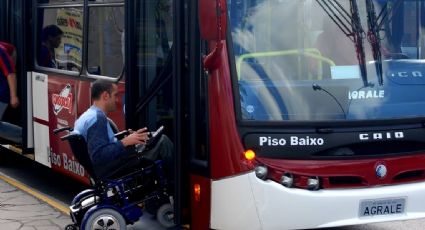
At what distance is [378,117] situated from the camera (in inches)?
227

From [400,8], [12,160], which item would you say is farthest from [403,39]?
[12,160]

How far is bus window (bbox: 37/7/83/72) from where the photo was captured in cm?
785

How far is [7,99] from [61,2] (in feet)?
5.79

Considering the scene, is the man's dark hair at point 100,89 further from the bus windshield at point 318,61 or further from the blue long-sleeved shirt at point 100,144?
the bus windshield at point 318,61

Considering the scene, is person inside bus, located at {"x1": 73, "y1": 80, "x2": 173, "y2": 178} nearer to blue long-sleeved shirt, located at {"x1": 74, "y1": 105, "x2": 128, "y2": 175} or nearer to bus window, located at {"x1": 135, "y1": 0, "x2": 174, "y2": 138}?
blue long-sleeved shirt, located at {"x1": 74, "y1": 105, "x2": 128, "y2": 175}

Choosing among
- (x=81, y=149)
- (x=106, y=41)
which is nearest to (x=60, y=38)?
(x=106, y=41)

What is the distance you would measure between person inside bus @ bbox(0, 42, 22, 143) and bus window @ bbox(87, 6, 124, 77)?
1.95 metres

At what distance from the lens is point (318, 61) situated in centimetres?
570

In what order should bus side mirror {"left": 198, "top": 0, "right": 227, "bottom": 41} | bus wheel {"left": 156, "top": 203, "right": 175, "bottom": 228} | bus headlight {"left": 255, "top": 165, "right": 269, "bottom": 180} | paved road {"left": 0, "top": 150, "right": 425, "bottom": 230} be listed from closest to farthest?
bus side mirror {"left": 198, "top": 0, "right": 227, "bottom": 41} → bus headlight {"left": 255, "top": 165, "right": 269, "bottom": 180} → bus wheel {"left": 156, "top": 203, "right": 175, "bottom": 228} → paved road {"left": 0, "top": 150, "right": 425, "bottom": 230}

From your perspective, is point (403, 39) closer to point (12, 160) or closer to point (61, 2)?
point (61, 2)

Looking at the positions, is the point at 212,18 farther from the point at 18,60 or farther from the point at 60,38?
the point at 18,60

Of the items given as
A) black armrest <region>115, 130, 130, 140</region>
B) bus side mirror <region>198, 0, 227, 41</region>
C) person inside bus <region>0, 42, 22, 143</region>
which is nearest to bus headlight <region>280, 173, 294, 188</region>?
bus side mirror <region>198, 0, 227, 41</region>

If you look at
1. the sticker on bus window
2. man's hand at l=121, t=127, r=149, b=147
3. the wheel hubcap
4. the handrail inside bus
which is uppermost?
the handrail inside bus

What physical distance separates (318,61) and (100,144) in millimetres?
1826
